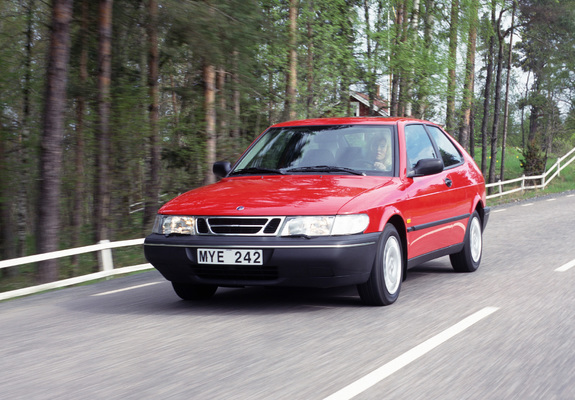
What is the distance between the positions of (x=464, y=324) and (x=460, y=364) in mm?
1254

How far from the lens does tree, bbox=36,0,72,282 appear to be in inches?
400

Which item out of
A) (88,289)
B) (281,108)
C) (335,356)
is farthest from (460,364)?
(281,108)

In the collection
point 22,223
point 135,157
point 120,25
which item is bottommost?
point 22,223

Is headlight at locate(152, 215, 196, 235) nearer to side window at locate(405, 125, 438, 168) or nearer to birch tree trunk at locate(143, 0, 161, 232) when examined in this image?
side window at locate(405, 125, 438, 168)

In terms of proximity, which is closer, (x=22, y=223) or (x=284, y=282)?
(x=284, y=282)

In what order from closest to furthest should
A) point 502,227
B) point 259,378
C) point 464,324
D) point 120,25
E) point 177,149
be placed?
point 259,378 → point 464,324 → point 120,25 → point 502,227 → point 177,149

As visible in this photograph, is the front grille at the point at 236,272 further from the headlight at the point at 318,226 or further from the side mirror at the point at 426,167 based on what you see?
the side mirror at the point at 426,167

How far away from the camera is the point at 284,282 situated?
240 inches

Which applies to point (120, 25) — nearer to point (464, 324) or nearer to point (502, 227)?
point (502, 227)

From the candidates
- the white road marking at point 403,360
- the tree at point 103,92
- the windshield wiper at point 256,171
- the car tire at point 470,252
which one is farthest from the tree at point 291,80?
the white road marking at point 403,360

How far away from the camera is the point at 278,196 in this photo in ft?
20.6

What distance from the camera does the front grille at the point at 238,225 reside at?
6.04m

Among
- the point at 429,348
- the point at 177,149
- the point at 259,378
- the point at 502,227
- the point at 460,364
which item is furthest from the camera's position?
the point at 177,149

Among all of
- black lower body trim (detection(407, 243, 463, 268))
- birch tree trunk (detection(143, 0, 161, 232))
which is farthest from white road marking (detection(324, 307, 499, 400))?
birch tree trunk (detection(143, 0, 161, 232))
